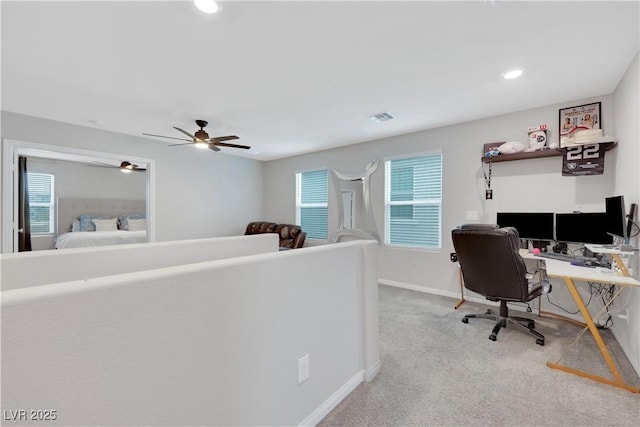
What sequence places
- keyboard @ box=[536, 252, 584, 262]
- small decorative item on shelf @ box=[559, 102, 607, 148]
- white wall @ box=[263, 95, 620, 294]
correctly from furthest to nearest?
1. white wall @ box=[263, 95, 620, 294]
2. small decorative item on shelf @ box=[559, 102, 607, 148]
3. keyboard @ box=[536, 252, 584, 262]

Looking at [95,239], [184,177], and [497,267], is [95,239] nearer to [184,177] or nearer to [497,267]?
[184,177]

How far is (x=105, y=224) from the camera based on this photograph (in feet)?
21.1

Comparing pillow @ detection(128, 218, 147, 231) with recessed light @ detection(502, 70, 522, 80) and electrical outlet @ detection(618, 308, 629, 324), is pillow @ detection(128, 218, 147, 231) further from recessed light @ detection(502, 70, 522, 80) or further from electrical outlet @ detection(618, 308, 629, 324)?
electrical outlet @ detection(618, 308, 629, 324)

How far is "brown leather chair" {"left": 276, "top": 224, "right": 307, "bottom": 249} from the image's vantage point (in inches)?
212

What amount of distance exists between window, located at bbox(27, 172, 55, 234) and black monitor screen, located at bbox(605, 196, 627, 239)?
30.3 feet

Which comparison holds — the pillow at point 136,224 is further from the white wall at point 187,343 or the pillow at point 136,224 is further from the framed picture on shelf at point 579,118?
the framed picture on shelf at point 579,118

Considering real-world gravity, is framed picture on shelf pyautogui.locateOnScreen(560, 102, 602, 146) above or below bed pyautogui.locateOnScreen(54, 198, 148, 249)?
above

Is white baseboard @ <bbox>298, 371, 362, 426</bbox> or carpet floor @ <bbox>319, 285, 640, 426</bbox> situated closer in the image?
white baseboard @ <bbox>298, 371, 362, 426</bbox>

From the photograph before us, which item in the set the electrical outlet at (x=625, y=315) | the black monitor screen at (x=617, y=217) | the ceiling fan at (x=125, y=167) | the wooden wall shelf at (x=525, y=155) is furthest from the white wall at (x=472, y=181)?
the ceiling fan at (x=125, y=167)

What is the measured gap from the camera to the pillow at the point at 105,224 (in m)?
6.35

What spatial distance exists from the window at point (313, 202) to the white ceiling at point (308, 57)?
7.33 feet

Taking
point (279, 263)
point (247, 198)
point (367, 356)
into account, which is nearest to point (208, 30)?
point (279, 263)

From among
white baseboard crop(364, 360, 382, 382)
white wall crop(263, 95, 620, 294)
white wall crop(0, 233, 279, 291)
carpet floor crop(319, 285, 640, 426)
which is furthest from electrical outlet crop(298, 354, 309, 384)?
white wall crop(263, 95, 620, 294)

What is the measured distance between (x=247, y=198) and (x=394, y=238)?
355 cm
